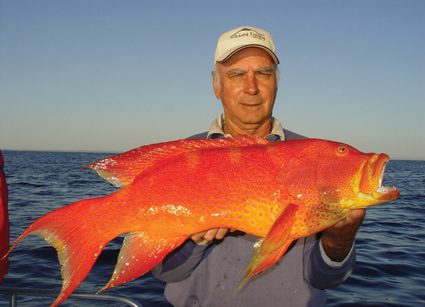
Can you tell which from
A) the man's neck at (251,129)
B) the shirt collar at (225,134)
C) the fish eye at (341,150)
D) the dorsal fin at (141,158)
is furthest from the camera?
the man's neck at (251,129)

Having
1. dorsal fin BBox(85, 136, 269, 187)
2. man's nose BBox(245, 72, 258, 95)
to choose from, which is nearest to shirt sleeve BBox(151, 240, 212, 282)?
dorsal fin BBox(85, 136, 269, 187)

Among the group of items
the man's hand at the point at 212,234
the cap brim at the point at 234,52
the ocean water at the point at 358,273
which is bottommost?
the ocean water at the point at 358,273

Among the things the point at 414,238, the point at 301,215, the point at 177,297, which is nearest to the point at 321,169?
the point at 301,215

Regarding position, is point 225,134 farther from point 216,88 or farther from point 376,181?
point 376,181

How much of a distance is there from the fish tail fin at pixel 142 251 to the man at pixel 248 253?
1.33 ft

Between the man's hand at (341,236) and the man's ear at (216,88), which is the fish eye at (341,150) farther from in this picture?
the man's ear at (216,88)

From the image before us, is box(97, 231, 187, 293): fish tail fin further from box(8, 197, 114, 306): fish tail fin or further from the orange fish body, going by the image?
the orange fish body

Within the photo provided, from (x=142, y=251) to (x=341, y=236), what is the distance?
154 centimetres

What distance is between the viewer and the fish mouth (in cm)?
229

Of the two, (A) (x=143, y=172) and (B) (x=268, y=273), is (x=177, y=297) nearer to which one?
(B) (x=268, y=273)

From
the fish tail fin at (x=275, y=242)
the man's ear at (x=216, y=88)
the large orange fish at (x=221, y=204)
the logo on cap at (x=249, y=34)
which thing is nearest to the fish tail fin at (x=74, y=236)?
the large orange fish at (x=221, y=204)

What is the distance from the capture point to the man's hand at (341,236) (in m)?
2.69

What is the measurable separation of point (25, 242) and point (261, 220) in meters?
10.3

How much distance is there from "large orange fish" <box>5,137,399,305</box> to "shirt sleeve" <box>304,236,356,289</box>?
0.98 m
